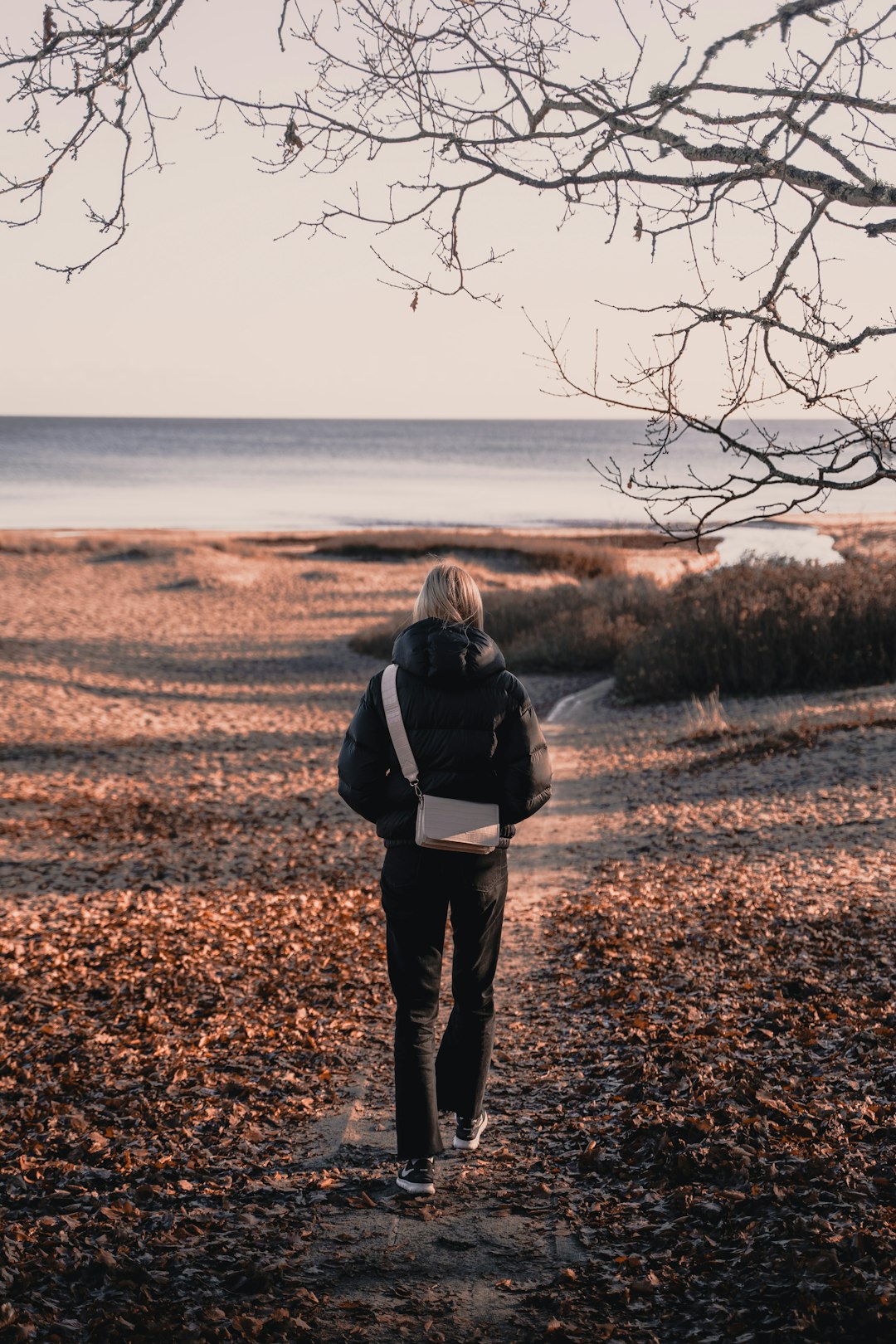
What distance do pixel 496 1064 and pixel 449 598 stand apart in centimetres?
230

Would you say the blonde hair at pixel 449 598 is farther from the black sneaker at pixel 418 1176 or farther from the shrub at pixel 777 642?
the shrub at pixel 777 642

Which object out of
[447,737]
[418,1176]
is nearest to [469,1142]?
[418,1176]

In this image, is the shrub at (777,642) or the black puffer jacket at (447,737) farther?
the shrub at (777,642)

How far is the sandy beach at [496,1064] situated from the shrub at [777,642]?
2335mm

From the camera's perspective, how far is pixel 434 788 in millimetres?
3543

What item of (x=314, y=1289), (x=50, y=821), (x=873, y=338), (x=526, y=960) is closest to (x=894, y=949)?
(x=526, y=960)

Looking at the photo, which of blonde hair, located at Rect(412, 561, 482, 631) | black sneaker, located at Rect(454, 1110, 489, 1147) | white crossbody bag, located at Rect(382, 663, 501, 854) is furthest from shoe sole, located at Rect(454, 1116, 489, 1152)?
blonde hair, located at Rect(412, 561, 482, 631)

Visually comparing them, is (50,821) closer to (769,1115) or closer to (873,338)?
(769,1115)

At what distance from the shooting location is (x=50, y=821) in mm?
9281

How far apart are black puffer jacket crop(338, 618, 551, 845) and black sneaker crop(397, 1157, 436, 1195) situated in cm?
106

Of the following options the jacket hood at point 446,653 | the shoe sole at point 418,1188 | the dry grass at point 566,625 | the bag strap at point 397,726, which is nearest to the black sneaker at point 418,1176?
the shoe sole at point 418,1188

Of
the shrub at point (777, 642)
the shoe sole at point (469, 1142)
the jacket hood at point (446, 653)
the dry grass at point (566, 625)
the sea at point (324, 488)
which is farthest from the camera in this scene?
the sea at point (324, 488)

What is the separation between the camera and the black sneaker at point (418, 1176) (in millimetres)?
3674

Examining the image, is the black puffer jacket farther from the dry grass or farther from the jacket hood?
the dry grass
